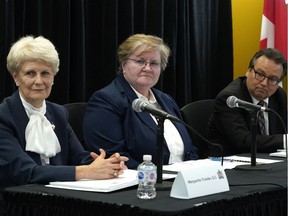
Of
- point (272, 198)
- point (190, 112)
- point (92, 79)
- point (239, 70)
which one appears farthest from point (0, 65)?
point (239, 70)

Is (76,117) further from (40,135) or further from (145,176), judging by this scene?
(145,176)

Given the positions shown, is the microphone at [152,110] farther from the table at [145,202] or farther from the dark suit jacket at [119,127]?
the dark suit jacket at [119,127]

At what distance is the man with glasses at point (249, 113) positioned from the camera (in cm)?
410

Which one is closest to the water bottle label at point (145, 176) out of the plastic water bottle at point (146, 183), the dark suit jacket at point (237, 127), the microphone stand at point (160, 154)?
the plastic water bottle at point (146, 183)

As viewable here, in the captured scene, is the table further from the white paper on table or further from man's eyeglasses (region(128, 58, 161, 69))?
man's eyeglasses (region(128, 58, 161, 69))

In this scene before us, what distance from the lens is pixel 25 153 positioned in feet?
9.31

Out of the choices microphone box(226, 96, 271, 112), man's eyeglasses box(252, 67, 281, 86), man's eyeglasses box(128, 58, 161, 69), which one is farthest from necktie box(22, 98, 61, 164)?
man's eyeglasses box(252, 67, 281, 86)

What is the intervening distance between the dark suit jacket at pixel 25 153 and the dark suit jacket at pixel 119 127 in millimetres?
244

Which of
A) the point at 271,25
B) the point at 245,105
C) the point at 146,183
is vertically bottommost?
the point at 146,183

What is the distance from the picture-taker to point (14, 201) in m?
2.54

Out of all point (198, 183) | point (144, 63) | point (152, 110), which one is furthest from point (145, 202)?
point (144, 63)

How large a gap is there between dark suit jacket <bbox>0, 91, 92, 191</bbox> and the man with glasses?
1.30 metres

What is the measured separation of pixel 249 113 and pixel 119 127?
110 centimetres

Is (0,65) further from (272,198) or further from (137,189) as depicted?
(272,198)
